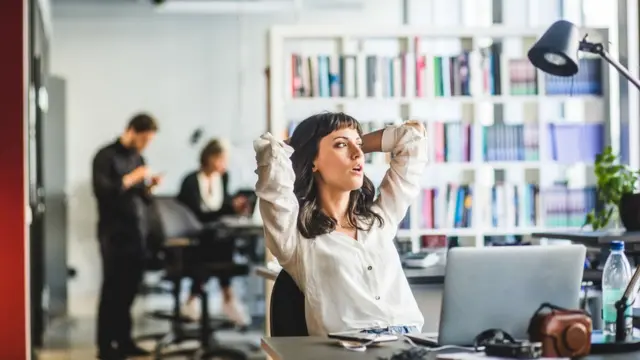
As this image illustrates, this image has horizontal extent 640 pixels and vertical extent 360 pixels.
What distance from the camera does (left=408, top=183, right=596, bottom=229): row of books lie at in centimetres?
607

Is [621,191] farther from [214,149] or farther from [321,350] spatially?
[214,149]

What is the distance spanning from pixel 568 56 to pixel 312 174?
813mm

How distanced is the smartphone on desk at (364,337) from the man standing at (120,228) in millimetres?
4364

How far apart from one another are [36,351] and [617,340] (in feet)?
17.8

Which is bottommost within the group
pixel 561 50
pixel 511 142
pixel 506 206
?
pixel 506 206

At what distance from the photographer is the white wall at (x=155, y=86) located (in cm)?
1140

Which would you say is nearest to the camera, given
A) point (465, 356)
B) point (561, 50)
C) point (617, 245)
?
point (465, 356)

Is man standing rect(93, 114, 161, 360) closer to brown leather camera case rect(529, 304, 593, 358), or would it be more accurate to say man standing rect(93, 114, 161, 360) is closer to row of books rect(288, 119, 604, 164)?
row of books rect(288, 119, 604, 164)

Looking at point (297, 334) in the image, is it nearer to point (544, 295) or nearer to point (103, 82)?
point (544, 295)

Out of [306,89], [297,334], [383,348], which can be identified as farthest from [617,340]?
[306,89]

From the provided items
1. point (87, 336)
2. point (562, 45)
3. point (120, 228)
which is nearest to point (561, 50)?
point (562, 45)

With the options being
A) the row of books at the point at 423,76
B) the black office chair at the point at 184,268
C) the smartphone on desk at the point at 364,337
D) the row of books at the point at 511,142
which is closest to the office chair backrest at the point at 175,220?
the black office chair at the point at 184,268

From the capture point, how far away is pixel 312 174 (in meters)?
2.99

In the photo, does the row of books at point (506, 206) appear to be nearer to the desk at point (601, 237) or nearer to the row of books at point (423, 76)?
the row of books at point (423, 76)
